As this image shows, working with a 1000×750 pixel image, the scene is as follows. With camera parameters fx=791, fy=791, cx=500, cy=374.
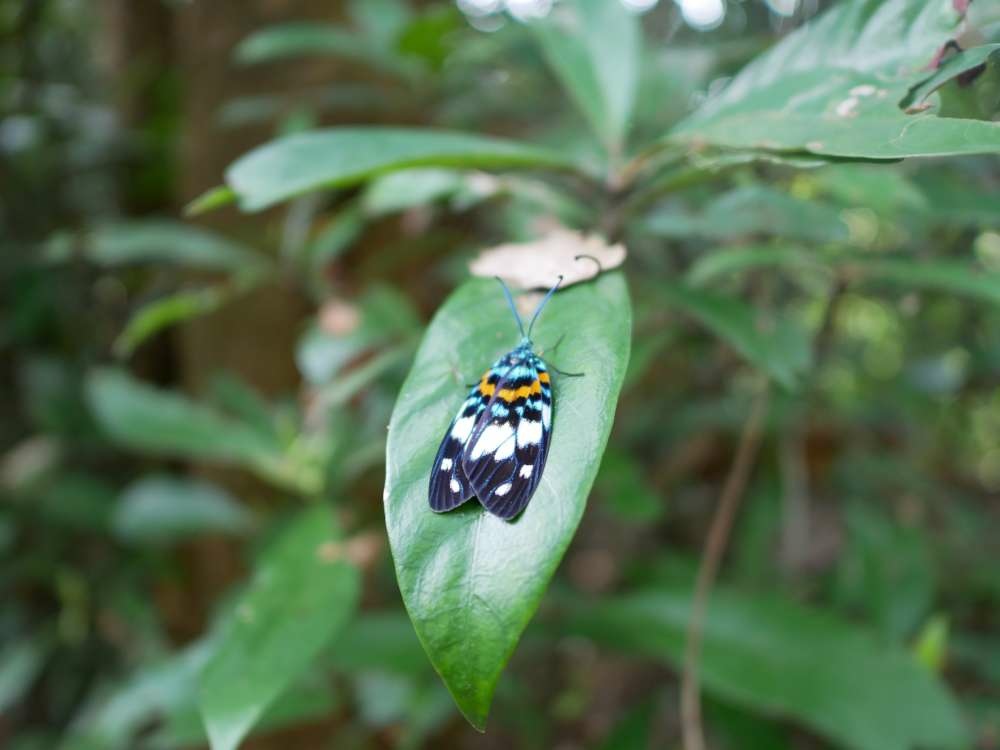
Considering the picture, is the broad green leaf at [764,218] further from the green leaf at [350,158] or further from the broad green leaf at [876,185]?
the green leaf at [350,158]

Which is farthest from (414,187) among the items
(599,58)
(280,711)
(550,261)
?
(280,711)

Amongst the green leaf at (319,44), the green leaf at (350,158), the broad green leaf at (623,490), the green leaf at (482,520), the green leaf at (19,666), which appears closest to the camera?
the green leaf at (482,520)

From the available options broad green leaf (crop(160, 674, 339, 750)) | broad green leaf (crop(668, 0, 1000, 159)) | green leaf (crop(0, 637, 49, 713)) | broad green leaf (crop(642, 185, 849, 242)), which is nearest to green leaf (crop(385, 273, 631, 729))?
broad green leaf (crop(668, 0, 1000, 159))

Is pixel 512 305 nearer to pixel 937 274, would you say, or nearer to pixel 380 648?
pixel 937 274

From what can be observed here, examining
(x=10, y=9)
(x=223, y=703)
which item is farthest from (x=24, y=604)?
(x=10, y=9)

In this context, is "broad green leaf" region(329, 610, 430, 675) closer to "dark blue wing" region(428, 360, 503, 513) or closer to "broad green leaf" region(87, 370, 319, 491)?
"broad green leaf" region(87, 370, 319, 491)

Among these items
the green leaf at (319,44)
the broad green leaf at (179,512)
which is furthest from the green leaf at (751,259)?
the broad green leaf at (179,512)

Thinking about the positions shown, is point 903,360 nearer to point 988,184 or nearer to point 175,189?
point 988,184
